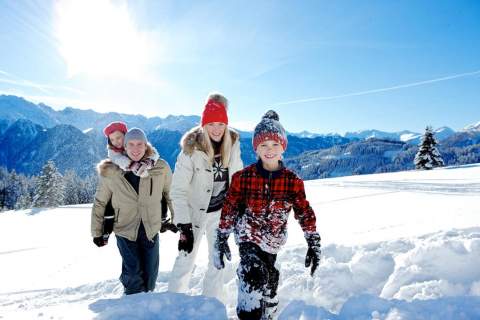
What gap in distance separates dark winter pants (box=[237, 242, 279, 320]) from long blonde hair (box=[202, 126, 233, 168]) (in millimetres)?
1189

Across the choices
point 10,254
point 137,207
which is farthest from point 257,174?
point 10,254

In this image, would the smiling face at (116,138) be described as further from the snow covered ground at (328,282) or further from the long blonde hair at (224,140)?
the snow covered ground at (328,282)

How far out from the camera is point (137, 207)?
396 cm

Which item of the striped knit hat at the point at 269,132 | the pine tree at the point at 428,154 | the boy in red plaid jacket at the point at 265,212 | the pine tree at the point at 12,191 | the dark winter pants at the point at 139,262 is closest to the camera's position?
the boy in red plaid jacket at the point at 265,212

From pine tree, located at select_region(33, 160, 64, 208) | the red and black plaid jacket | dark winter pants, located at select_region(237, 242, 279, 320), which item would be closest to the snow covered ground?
dark winter pants, located at select_region(237, 242, 279, 320)

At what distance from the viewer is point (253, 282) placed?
280 cm

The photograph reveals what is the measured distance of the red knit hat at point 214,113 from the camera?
370 cm

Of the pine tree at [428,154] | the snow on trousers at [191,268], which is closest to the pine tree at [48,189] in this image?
the snow on trousers at [191,268]

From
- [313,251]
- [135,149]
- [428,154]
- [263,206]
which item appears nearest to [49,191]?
[135,149]

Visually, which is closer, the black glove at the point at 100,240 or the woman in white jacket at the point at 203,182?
the woman in white jacket at the point at 203,182

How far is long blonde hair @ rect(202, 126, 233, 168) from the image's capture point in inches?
147

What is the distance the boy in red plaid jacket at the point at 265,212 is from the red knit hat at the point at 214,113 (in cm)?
72

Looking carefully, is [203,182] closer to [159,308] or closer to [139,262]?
[139,262]

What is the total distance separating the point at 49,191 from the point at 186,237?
4037 cm
